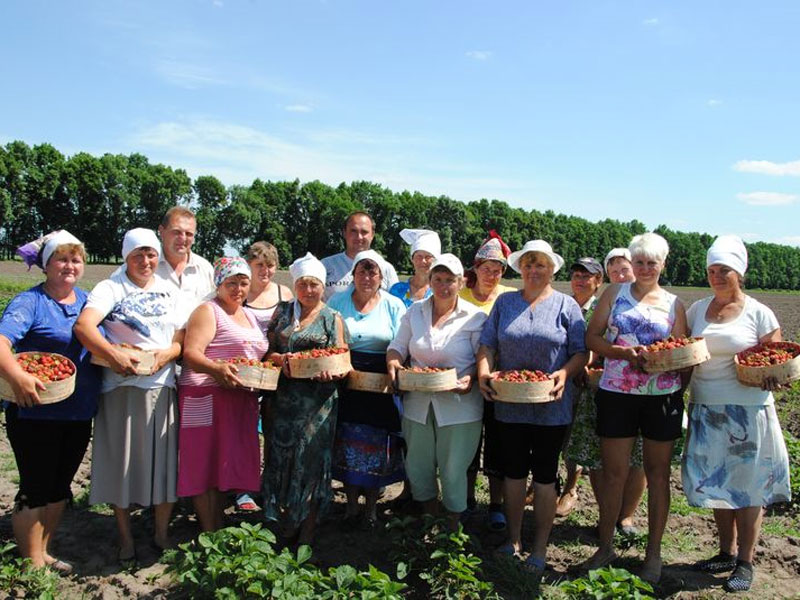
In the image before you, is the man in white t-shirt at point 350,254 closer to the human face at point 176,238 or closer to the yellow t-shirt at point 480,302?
the yellow t-shirt at point 480,302

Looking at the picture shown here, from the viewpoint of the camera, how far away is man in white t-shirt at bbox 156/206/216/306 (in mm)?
5035

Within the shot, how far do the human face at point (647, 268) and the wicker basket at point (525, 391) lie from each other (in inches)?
40.5

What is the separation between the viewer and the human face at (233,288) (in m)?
4.56

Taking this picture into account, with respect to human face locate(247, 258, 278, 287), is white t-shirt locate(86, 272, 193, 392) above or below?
below

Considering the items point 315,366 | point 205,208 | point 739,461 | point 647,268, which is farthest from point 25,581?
point 205,208

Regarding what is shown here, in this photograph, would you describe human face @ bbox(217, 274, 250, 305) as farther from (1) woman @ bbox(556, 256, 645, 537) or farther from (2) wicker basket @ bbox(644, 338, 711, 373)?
(2) wicker basket @ bbox(644, 338, 711, 373)

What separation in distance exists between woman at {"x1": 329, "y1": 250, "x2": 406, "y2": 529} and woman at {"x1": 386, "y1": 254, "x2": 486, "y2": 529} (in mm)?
305

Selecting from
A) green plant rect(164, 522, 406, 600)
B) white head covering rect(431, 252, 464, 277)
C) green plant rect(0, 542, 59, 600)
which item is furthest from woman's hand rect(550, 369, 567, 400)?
green plant rect(0, 542, 59, 600)

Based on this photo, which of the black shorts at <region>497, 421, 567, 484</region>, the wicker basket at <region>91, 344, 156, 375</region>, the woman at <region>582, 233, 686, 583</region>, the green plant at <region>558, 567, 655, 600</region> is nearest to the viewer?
the green plant at <region>558, 567, 655, 600</region>

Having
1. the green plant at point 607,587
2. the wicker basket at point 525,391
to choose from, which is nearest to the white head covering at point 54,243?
the wicker basket at point 525,391

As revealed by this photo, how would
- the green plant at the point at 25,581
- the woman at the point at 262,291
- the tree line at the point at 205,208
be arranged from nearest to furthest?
the green plant at the point at 25,581 < the woman at the point at 262,291 < the tree line at the point at 205,208

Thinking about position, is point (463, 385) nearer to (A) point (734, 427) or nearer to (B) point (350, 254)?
(A) point (734, 427)

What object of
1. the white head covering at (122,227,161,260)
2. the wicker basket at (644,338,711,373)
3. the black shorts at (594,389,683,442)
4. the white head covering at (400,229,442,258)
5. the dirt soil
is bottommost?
the dirt soil

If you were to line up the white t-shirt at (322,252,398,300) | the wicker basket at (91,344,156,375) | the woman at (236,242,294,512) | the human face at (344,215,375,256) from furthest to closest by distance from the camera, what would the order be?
the white t-shirt at (322,252,398,300) → the human face at (344,215,375,256) → the woman at (236,242,294,512) → the wicker basket at (91,344,156,375)
